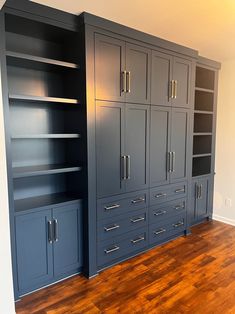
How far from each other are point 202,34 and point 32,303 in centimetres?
330

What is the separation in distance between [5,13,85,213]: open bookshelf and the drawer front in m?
0.46

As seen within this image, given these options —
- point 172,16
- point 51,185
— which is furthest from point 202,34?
point 51,185

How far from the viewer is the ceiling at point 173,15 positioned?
2006 millimetres

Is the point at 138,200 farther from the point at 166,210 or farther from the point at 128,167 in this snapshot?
the point at 166,210

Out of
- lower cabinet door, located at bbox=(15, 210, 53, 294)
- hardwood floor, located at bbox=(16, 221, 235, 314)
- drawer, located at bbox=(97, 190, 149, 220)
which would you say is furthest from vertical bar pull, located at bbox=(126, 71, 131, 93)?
hardwood floor, located at bbox=(16, 221, 235, 314)

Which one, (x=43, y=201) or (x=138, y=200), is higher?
(x=43, y=201)

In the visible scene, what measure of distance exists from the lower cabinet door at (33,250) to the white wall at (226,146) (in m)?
2.98

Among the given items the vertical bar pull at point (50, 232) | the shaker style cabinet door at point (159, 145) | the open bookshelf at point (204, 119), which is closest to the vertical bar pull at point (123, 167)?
the shaker style cabinet door at point (159, 145)

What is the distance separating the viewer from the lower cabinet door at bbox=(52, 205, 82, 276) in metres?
2.28

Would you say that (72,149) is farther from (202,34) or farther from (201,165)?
(201,165)

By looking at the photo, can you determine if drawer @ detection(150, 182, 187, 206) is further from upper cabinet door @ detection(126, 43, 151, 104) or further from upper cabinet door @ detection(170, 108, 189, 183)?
upper cabinet door @ detection(126, 43, 151, 104)

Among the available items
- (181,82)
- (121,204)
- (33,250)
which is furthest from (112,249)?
(181,82)

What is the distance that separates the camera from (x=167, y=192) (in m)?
3.09

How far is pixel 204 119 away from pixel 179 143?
3.33 ft
